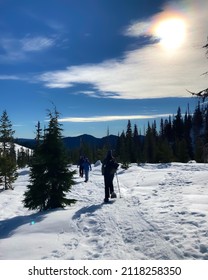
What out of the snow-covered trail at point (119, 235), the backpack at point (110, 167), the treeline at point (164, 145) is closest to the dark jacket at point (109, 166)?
the backpack at point (110, 167)

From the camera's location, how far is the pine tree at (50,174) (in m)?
14.6

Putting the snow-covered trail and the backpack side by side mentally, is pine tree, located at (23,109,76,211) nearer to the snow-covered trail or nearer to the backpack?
the backpack

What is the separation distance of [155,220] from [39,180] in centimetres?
611

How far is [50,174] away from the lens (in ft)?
48.2

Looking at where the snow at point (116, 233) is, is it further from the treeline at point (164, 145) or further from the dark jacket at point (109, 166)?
the treeline at point (164, 145)

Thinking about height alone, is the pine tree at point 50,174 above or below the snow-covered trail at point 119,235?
above

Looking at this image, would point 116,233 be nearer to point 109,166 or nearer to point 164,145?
point 109,166

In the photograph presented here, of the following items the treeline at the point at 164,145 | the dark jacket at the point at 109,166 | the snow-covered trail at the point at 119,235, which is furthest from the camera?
the treeline at the point at 164,145

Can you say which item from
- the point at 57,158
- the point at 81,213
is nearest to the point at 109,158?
the point at 57,158

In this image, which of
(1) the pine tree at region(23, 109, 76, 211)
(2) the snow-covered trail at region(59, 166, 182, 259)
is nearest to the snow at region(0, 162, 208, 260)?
(2) the snow-covered trail at region(59, 166, 182, 259)

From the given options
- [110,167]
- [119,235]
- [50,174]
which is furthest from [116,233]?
[50,174]

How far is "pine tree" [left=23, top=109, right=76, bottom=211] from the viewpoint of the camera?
14555mm

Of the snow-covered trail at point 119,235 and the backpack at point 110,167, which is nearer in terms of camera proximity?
the snow-covered trail at point 119,235

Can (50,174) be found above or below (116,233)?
above
